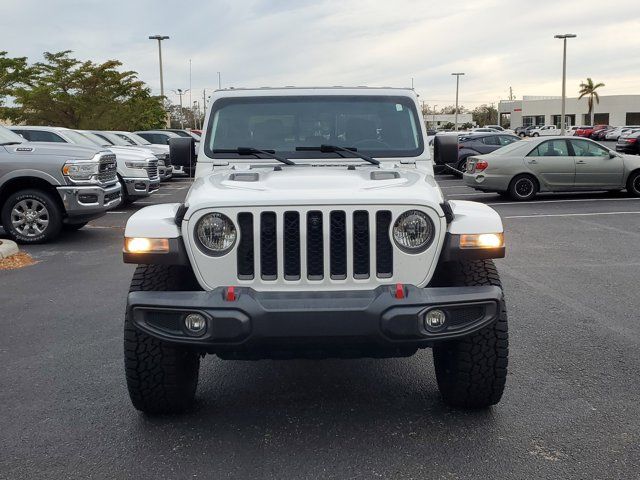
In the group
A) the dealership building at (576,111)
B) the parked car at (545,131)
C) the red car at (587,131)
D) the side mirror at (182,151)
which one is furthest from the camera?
the dealership building at (576,111)

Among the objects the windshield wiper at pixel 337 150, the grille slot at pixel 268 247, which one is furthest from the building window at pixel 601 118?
the grille slot at pixel 268 247

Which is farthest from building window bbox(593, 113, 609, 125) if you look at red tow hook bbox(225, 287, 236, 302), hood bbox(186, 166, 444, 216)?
red tow hook bbox(225, 287, 236, 302)

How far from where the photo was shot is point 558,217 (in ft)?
43.4

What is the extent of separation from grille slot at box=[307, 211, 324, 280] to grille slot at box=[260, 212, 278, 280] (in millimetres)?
171

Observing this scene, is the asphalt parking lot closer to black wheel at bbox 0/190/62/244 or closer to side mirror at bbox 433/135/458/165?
side mirror at bbox 433/135/458/165

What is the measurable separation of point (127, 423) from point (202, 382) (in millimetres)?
745

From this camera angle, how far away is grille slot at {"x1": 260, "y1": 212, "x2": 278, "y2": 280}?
354cm

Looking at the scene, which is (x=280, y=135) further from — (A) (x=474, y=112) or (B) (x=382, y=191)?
(A) (x=474, y=112)

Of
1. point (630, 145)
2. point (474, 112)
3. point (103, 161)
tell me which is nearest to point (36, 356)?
point (103, 161)

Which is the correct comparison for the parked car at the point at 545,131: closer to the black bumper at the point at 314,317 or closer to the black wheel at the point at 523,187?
the black wheel at the point at 523,187

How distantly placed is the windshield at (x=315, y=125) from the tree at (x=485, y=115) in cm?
12121

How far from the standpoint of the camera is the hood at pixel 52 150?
34.7ft

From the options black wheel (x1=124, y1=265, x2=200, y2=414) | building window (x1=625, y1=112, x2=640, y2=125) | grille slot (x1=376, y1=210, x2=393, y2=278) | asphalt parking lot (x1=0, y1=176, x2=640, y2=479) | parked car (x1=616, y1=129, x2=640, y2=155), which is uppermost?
building window (x1=625, y1=112, x2=640, y2=125)

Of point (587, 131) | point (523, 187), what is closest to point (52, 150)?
point (523, 187)
